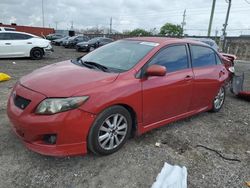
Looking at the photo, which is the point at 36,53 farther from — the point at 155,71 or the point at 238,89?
the point at 155,71

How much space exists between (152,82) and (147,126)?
651mm

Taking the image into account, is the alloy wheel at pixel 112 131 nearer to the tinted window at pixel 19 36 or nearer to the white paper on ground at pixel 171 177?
the white paper on ground at pixel 171 177

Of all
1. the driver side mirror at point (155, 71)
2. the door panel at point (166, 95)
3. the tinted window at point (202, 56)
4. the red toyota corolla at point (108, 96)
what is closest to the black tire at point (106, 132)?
the red toyota corolla at point (108, 96)

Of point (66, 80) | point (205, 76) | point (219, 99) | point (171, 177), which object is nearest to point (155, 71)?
point (66, 80)

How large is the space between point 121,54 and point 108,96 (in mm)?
1122

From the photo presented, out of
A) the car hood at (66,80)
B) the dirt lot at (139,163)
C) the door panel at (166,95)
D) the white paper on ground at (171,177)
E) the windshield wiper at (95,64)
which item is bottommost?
the dirt lot at (139,163)

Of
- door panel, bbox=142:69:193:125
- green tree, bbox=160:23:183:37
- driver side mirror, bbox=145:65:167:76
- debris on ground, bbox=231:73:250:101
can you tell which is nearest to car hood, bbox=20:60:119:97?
driver side mirror, bbox=145:65:167:76

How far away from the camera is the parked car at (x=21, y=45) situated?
1213 centimetres

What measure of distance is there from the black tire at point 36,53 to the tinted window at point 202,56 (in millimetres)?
10522

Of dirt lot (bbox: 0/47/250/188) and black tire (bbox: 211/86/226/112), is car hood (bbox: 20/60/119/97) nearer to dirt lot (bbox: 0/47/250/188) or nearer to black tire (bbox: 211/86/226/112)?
dirt lot (bbox: 0/47/250/188)

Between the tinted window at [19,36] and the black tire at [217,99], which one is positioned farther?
the tinted window at [19,36]

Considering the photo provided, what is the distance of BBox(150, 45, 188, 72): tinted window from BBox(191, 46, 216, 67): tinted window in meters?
0.29

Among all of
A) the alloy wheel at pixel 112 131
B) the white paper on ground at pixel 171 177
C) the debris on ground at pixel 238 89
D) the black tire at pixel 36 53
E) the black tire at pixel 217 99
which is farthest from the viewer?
the black tire at pixel 36 53

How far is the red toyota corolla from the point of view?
9.24ft
